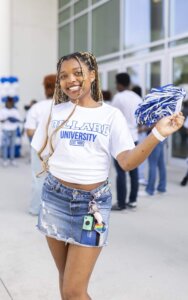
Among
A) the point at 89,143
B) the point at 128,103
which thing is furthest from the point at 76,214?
the point at 128,103

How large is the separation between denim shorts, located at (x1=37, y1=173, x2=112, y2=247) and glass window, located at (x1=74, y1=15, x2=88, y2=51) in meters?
12.7

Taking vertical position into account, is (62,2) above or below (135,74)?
above

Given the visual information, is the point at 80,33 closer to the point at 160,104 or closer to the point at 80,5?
the point at 80,5

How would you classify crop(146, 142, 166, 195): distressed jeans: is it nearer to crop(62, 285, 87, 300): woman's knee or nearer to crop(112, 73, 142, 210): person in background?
crop(112, 73, 142, 210): person in background

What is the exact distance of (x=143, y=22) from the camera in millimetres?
11125

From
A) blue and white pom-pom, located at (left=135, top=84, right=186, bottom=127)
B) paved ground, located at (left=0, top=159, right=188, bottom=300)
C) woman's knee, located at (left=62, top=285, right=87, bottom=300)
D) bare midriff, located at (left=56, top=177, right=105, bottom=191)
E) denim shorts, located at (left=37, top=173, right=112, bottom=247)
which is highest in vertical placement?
blue and white pom-pom, located at (left=135, top=84, right=186, bottom=127)

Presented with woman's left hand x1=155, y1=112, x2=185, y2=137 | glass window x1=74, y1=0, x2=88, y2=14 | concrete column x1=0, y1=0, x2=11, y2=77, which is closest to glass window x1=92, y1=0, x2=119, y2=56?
glass window x1=74, y1=0, x2=88, y2=14

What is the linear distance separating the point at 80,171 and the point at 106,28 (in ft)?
38.0

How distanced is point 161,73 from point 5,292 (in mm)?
8149

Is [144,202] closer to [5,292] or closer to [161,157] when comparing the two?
[161,157]

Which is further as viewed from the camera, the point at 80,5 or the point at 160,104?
the point at 80,5

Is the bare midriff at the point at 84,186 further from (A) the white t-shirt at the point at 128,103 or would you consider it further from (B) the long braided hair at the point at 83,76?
(A) the white t-shirt at the point at 128,103

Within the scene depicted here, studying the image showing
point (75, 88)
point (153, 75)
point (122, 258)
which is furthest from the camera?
point (153, 75)

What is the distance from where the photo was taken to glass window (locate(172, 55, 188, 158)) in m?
9.65
